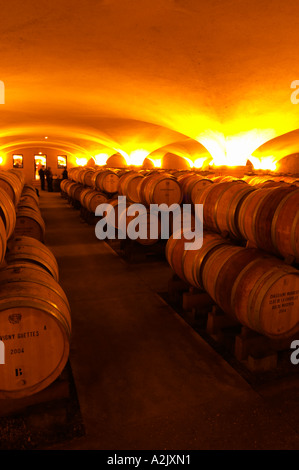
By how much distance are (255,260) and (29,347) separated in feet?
7.00

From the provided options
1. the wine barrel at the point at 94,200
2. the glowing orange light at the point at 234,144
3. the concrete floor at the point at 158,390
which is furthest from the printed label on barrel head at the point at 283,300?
the wine barrel at the point at 94,200

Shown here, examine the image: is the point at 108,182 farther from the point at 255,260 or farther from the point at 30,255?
the point at 255,260

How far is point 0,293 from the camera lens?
2.25m

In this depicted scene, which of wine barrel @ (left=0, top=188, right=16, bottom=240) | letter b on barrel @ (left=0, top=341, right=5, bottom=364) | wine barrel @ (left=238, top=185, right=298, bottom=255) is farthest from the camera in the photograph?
wine barrel @ (left=0, top=188, right=16, bottom=240)

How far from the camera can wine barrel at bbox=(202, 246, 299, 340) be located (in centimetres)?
292

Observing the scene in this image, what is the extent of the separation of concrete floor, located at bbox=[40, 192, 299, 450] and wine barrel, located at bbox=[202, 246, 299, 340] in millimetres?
533

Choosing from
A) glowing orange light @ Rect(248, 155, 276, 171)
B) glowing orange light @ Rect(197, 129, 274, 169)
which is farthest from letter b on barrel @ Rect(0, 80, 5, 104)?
glowing orange light @ Rect(248, 155, 276, 171)

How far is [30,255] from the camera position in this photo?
3.24 m

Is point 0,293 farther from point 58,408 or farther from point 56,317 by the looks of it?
point 58,408

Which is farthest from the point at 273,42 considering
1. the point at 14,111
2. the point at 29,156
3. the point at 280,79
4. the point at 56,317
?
the point at 29,156

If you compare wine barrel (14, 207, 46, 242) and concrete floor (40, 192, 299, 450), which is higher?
wine barrel (14, 207, 46, 242)

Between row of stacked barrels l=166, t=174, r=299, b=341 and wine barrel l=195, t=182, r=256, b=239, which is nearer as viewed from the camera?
row of stacked barrels l=166, t=174, r=299, b=341

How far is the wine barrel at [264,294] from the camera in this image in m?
2.92

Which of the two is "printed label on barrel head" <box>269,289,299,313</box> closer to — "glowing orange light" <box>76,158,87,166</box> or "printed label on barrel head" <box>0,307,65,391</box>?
"printed label on barrel head" <box>0,307,65,391</box>
